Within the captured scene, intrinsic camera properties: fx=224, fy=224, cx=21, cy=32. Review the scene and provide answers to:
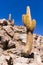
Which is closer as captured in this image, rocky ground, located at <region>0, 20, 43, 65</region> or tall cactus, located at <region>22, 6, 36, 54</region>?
rocky ground, located at <region>0, 20, 43, 65</region>

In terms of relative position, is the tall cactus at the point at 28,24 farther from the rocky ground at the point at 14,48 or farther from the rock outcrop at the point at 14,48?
the rocky ground at the point at 14,48

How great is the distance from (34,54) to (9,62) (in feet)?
8.38

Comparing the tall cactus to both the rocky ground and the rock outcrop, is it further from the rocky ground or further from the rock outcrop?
the rocky ground

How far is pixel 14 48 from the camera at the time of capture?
2022 cm

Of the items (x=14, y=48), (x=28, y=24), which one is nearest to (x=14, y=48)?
(x=14, y=48)

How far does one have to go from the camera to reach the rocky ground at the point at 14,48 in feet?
50.0

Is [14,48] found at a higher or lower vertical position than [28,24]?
lower

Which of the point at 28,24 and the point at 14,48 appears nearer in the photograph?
the point at 28,24

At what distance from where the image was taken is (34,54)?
1717 centimetres

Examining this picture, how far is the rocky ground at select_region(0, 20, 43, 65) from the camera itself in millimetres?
15238

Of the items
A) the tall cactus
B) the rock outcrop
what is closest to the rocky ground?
the rock outcrop

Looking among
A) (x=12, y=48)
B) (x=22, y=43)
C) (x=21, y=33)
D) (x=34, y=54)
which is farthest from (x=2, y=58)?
(x=21, y=33)

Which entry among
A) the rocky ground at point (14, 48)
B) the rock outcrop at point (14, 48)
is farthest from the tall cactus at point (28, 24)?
the rocky ground at point (14, 48)

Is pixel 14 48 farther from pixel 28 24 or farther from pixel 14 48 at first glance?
pixel 28 24
